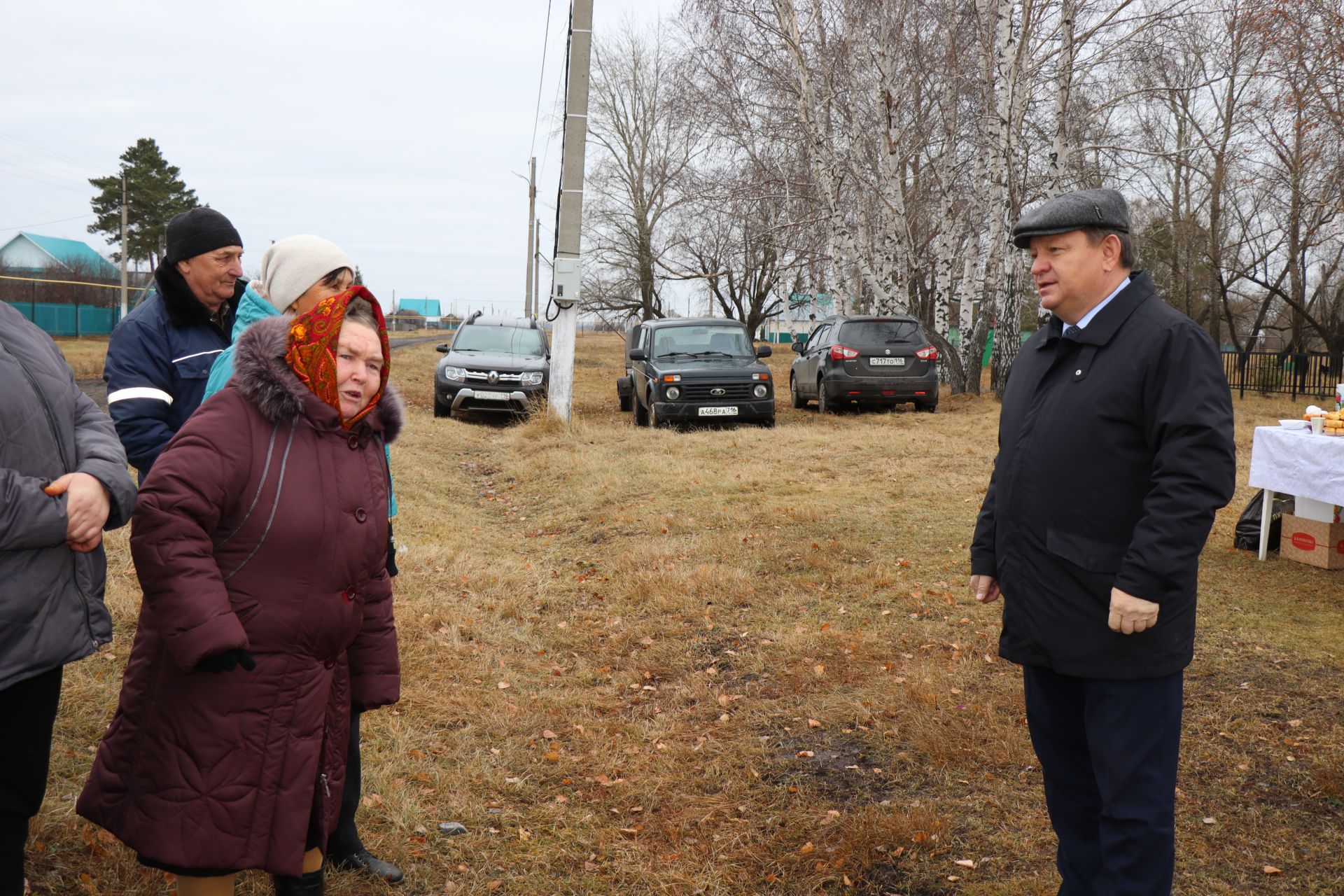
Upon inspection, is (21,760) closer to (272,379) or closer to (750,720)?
(272,379)

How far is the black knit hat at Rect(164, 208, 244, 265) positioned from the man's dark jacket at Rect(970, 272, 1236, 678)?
2.66 meters

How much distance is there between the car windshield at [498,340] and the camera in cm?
1725

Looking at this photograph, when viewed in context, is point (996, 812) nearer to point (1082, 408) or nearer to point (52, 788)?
point (1082, 408)

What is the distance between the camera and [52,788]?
367 cm

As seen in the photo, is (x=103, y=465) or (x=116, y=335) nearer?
(x=103, y=465)

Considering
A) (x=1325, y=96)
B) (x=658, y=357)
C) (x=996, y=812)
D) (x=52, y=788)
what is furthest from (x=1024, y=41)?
(x=52, y=788)

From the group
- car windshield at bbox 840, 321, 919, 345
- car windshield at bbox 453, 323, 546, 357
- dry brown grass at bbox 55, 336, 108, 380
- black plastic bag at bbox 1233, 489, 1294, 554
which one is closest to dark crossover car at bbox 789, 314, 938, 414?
car windshield at bbox 840, 321, 919, 345

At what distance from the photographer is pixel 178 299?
345cm

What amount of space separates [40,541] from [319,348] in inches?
29.7

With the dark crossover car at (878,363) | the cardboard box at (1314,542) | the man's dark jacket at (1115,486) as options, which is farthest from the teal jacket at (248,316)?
the dark crossover car at (878,363)

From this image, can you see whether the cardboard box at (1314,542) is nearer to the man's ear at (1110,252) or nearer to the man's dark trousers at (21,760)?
the man's ear at (1110,252)

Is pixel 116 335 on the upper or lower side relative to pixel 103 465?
upper

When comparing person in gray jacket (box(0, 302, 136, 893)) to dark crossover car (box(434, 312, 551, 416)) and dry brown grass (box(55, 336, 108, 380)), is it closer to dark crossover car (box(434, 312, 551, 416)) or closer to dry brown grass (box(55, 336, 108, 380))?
dark crossover car (box(434, 312, 551, 416))

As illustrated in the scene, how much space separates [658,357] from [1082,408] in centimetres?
1337
